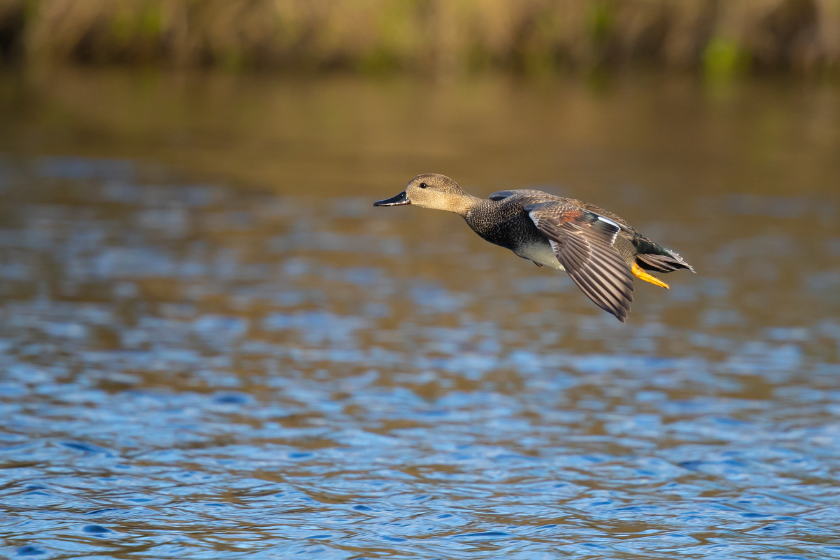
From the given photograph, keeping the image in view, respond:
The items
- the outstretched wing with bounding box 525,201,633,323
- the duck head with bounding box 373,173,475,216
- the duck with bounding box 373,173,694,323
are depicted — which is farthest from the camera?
the duck head with bounding box 373,173,475,216

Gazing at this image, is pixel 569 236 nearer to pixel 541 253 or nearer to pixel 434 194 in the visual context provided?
pixel 541 253

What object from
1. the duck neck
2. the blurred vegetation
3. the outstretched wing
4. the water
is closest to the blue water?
the water

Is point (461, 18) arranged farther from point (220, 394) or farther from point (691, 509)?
point (691, 509)

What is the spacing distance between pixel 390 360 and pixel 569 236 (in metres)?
4.86

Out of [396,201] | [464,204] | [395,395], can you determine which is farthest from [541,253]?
[395,395]

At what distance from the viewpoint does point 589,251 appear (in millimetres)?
7184

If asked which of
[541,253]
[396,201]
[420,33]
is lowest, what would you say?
[541,253]

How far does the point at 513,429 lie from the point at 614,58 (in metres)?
28.9

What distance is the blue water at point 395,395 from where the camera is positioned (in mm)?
7688

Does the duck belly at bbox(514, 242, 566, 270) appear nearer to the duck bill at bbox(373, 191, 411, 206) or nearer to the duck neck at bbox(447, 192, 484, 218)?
the duck neck at bbox(447, 192, 484, 218)

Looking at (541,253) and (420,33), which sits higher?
(420,33)

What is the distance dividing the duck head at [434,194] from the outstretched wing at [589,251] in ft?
2.40

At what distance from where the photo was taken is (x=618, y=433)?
9859mm

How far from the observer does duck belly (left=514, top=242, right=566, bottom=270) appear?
768 cm
